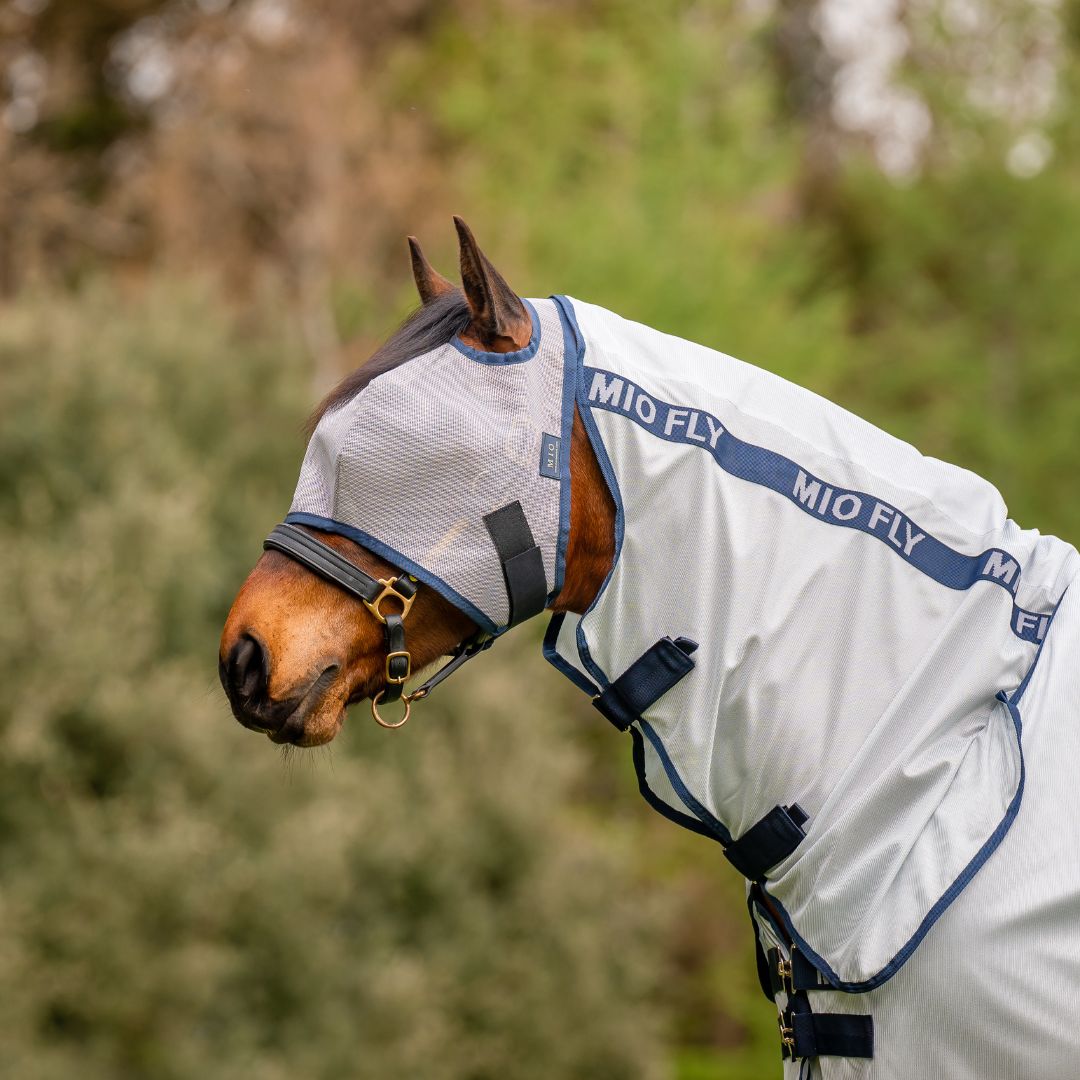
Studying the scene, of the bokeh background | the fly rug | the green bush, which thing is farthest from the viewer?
the bokeh background

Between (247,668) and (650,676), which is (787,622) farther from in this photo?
(247,668)

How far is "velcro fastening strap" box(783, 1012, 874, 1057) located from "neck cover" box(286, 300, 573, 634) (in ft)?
2.63

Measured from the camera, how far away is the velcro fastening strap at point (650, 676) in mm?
2133

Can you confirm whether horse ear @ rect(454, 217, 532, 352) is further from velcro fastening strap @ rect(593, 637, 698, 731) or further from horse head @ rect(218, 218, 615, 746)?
velcro fastening strap @ rect(593, 637, 698, 731)

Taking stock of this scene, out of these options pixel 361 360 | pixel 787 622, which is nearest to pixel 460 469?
pixel 787 622

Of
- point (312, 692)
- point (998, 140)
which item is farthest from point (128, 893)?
point (998, 140)

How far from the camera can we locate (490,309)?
7.20 feet

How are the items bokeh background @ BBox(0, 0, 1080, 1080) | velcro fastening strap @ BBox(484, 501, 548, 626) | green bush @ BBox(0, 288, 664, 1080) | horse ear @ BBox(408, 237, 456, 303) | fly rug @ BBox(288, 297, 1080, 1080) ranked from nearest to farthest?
1. fly rug @ BBox(288, 297, 1080, 1080)
2. velcro fastening strap @ BBox(484, 501, 548, 626)
3. horse ear @ BBox(408, 237, 456, 303)
4. green bush @ BBox(0, 288, 664, 1080)
5. bokeh background @ BBox(0, 0, 1080, 1080)

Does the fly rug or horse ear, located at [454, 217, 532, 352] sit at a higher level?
horse ear, located at [454, 217, 532, 352]

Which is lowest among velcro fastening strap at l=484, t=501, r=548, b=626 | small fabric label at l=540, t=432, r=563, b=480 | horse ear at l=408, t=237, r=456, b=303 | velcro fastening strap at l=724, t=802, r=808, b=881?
velcro fastening strap at l=724, t=802, r=808, b=881

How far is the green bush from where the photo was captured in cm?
720

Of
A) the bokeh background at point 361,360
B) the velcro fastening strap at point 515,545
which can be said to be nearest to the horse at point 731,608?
the velcro fastening strap at point 515,545

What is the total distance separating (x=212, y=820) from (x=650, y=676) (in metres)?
6.27

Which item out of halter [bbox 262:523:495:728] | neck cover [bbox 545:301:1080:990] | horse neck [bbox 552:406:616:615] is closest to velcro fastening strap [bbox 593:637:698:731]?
neck cover [bbox 545:301:1080:990]
